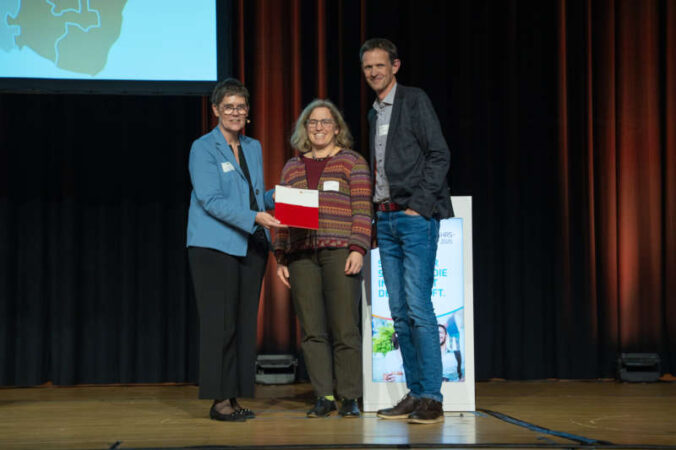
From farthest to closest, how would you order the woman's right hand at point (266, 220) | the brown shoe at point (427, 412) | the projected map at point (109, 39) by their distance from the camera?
the projected map at point (109, 39) < the woman's right hand at point (266, 220) < the brown shoe at point (427, 412)

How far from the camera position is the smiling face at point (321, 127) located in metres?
2.87

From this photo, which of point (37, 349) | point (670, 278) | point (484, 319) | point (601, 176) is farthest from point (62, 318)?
Answer: point (670, 278)

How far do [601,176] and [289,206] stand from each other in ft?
8.48

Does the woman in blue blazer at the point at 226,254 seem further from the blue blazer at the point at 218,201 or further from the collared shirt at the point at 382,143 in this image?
the collared shirt at the point at 382,143

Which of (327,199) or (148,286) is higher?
(327,199)

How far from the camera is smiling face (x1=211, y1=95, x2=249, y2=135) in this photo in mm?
2879

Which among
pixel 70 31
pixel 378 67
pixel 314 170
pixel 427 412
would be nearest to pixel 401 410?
pixel 427 412

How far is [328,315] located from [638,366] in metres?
2.34

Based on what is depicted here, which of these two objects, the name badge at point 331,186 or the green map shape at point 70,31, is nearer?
the name badge at point 331,186

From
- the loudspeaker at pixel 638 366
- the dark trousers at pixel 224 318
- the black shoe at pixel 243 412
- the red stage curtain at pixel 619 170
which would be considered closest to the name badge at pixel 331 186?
the dark trousers at pixel 224 318

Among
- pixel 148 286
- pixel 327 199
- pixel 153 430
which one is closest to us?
pixel 153 430

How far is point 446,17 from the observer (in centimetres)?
453

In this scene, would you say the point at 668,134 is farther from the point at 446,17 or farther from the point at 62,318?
the point at 62,318

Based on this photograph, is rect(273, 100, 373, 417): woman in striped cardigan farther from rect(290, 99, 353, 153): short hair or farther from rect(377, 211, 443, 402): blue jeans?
rect(377, 211, 443, 402): blue jeans
